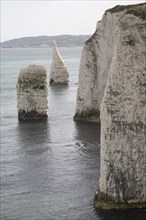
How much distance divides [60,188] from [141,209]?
928cm

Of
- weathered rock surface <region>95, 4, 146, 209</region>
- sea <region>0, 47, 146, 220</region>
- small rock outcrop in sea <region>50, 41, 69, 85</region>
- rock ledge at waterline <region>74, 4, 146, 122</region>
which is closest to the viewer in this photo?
weathered rock surface <region>95, 4, 146, 209</region>

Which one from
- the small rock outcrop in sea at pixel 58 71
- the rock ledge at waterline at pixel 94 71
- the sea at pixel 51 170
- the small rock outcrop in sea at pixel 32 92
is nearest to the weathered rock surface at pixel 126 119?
the sea at pixel 51 170

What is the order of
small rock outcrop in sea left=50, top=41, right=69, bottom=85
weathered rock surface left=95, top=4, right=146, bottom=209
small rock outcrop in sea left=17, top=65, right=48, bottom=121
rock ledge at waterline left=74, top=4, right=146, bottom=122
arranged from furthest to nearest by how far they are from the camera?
small rock outcrop in sea left=50, top=41, right=69, bottom=85, small rock outcrop in sea left=17, top=65, right=48, bottom=121, rock ledge at waterline left=74, top=4, right=146, bottom=122, weathered rock surface left=95, top=4, right=146, bottom=209

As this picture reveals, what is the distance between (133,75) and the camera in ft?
119

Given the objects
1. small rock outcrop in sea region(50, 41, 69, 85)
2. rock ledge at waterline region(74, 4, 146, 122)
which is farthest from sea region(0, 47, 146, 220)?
small rock outcrop in sea region(50, 41, 69, 85)

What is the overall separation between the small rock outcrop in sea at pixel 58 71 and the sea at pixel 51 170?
41.6 m

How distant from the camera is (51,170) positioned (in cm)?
5019

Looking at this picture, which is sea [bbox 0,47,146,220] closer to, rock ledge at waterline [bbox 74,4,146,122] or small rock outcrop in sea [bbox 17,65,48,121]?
small rock outcrop in sea [bbox 17,65,48,121]

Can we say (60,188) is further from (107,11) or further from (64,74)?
(64,74)

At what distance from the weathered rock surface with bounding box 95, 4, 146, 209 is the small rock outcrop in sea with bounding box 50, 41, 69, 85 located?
8541 cm

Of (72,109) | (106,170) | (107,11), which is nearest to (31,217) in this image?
(106,170)

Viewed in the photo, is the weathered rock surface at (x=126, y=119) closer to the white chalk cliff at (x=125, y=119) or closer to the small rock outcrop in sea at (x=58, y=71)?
the white chalk cliff at (x=125, y=119)

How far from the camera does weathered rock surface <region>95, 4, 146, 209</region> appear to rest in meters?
36.3

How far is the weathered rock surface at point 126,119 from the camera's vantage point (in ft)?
119
